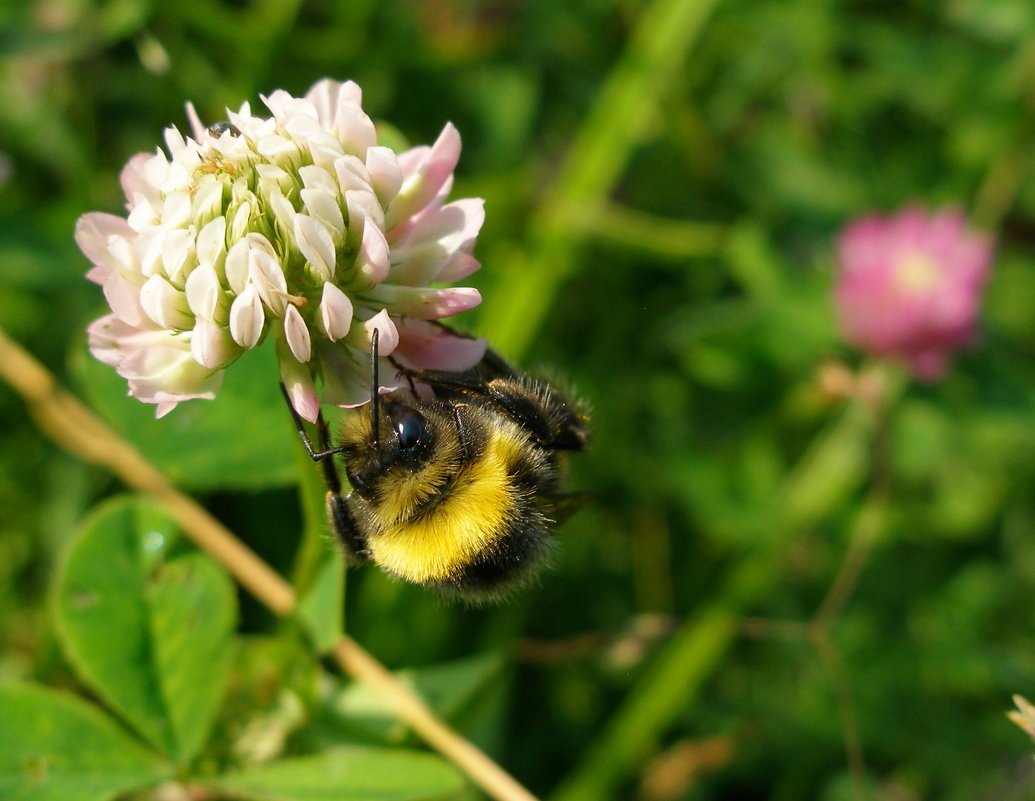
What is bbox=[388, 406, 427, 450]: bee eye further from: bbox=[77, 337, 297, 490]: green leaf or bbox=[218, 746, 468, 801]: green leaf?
bbox=[77, 337, 297, 490]: green leaf

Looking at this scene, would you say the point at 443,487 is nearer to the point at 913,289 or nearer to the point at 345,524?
the point at 345,524

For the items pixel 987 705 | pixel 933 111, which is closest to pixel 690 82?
pixel 933 111

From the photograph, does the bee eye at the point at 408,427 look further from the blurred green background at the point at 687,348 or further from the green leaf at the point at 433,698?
the blurred green background at the point at 687,348

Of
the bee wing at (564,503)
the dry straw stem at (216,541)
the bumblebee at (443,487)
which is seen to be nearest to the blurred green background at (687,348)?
the dry straw stem at (216,541)

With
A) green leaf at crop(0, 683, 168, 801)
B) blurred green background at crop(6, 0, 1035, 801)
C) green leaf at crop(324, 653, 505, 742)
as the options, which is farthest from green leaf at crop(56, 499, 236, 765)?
blurred green background at crop(6, 0, 1035, 801)

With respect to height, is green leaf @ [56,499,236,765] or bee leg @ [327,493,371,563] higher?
bee leg @ [327,493,371,563]

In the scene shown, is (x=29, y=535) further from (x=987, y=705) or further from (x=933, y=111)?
(x=933, y=111)
